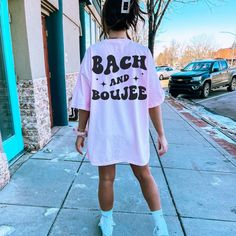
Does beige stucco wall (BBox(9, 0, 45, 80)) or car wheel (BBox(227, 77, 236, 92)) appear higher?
beige stucco wall (BBox(9, 0, 45, 80))

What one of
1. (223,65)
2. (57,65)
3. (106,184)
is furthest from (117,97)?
→ (223,65)

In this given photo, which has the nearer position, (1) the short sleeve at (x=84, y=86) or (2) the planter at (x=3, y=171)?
(1) the short sleeve at (x=84, y=86)

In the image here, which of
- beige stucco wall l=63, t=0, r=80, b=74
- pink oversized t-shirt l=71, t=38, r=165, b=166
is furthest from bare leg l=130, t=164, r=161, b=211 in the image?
beige stucco wall l=63, t=0, r=80, b=74

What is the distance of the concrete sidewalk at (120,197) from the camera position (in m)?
2.29

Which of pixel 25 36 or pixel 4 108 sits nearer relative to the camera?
pixel 4 108

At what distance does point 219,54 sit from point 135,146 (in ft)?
234

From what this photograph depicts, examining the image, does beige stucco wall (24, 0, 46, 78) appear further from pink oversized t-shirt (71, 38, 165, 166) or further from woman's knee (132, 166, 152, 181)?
woman's knee (132, 166, 152, 181)

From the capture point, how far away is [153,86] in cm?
183

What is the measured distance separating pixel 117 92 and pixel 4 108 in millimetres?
2223

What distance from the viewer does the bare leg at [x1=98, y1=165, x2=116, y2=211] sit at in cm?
194

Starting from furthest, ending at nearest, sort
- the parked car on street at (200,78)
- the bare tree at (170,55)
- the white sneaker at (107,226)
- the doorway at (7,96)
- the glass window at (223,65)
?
1. the bare tree at (170,55)
2. the glass window at (223,65)
3. the parked car on street at (200,78)
4. the doorway at (7,96)
5. the white sneaker at (107,226)

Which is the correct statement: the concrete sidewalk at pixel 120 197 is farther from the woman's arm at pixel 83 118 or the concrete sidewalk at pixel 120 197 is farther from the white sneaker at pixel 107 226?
the woman's arm at pixel 83 118

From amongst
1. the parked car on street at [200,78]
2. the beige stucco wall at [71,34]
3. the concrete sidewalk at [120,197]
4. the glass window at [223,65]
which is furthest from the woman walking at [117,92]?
the glass window at [223,65]

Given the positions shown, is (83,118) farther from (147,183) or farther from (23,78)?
(23,78)
